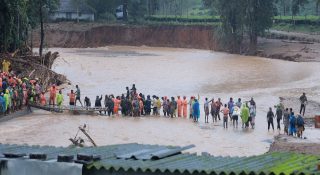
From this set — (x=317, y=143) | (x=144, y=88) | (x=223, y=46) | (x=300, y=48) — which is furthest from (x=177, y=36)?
(x=317, y=143)

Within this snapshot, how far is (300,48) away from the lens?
61750mm

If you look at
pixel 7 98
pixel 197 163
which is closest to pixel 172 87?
pixel 7 98

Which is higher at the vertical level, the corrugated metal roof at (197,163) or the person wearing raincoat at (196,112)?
the corrugated metal roof at (197,163)

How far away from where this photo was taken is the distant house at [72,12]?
8219 cm

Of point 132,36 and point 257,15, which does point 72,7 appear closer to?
point 132,36

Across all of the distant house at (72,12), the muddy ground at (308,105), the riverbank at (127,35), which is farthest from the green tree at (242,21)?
the muddy ground at (308,105)

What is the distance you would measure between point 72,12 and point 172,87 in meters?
42.4

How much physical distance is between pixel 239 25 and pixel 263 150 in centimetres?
4264

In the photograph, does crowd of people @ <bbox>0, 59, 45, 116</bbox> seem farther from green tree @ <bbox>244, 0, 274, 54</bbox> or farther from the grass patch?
the grass patch

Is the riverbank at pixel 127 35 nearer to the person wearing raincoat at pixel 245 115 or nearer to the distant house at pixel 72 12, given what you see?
the distant house at pixel 72 12

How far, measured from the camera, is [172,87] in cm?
4253

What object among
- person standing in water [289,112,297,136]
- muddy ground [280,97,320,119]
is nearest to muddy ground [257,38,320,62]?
muddy ground [280,97,320,119]

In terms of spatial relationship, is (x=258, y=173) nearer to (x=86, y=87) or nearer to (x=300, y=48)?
(x=86, y=87)

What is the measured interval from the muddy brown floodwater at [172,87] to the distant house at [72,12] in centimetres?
649
